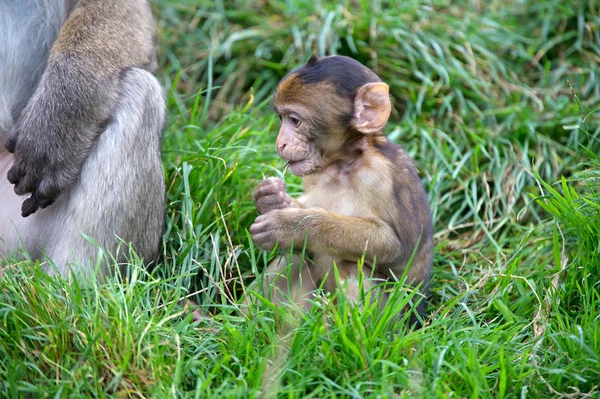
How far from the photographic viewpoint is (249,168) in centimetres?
559

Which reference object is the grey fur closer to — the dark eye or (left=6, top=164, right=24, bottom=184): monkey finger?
(left=6, top=164, right=24, bottom=184): monkey finger

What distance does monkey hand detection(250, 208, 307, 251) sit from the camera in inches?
168

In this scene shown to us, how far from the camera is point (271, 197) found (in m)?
4.41

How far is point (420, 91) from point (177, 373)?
149 inches

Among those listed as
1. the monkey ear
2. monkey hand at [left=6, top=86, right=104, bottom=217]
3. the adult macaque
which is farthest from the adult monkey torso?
the monkey ear

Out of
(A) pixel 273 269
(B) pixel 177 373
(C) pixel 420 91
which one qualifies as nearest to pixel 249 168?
(A) pixel 273 269

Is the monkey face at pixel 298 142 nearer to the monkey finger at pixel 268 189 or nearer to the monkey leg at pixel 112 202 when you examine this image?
the monkey finger at pixel 268 189

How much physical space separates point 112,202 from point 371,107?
145 cm

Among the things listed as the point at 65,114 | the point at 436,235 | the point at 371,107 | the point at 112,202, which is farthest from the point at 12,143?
the point at 436,235

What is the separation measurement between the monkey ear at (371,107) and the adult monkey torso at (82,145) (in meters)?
1.10

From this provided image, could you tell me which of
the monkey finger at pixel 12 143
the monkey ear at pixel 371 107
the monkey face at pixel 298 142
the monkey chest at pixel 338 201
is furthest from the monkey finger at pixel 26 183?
the monkey ear at pixel 371 107

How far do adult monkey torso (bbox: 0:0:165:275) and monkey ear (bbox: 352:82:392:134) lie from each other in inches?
43.2

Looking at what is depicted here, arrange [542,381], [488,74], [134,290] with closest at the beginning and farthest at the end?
[542,381], [134,290], [488,74]

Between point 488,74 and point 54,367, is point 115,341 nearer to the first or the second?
point 54,367
